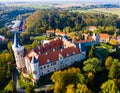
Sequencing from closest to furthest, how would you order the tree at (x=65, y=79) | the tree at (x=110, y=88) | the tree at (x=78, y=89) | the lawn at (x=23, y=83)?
the tree at (x=110, y=88)
the tree at (x=78, y=89)
the tree at (x=65, y=79)
the lawn at (x=23, y=83)

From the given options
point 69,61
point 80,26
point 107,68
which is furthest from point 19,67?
point 80,26

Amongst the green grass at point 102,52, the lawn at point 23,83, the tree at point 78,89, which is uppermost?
the green grass at point 102,52

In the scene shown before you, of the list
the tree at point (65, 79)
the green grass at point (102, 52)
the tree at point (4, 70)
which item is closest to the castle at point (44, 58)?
the tree at point (4, 70)

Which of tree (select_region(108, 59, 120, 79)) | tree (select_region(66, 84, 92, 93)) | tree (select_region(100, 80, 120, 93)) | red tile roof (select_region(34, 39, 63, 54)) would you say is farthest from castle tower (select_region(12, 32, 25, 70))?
tree (select_region(100, 80, 120, 93))

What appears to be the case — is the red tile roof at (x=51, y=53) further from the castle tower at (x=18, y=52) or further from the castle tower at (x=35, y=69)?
the castle tower at (x=18, y=52)

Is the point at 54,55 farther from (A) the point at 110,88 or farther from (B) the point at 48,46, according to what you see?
(A) the point at 110,88

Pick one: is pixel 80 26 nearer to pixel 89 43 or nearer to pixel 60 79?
pixel 89 43
